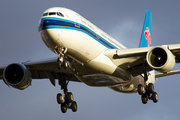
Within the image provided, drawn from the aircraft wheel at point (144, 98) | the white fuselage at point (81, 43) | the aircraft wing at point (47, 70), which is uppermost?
the aircraft wing at point (47, 70)

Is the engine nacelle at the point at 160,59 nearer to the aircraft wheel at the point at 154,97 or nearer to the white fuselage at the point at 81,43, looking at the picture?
the white fuselage at the point at 81,43

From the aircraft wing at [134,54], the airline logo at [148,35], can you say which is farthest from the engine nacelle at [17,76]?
the airline logo at [148,35]

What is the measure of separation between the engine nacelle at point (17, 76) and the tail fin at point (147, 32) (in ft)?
45.1

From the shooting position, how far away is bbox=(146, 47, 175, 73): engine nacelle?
74.5ft

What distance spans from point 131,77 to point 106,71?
369cm

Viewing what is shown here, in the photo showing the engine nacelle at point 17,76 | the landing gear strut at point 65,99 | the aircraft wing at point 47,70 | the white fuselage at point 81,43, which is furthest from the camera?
the landing gear strut at point 65,99

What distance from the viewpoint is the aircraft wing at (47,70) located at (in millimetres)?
26594

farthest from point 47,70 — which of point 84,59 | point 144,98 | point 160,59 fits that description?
point 160,59

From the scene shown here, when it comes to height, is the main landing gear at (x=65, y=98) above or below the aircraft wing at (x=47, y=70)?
below

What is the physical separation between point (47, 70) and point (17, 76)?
2542mm

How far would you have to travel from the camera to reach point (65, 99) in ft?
94.4

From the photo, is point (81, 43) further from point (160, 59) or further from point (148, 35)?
point (148, 35)

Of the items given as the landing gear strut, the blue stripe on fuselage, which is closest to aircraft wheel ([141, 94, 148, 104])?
the landing gear strut

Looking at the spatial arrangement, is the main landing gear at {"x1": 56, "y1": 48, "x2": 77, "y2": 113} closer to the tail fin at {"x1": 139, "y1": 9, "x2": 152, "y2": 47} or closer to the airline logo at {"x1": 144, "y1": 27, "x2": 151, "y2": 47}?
the tail fin at {"x1": 139, "y1": 9, "x2": 152, "y2": 47}
